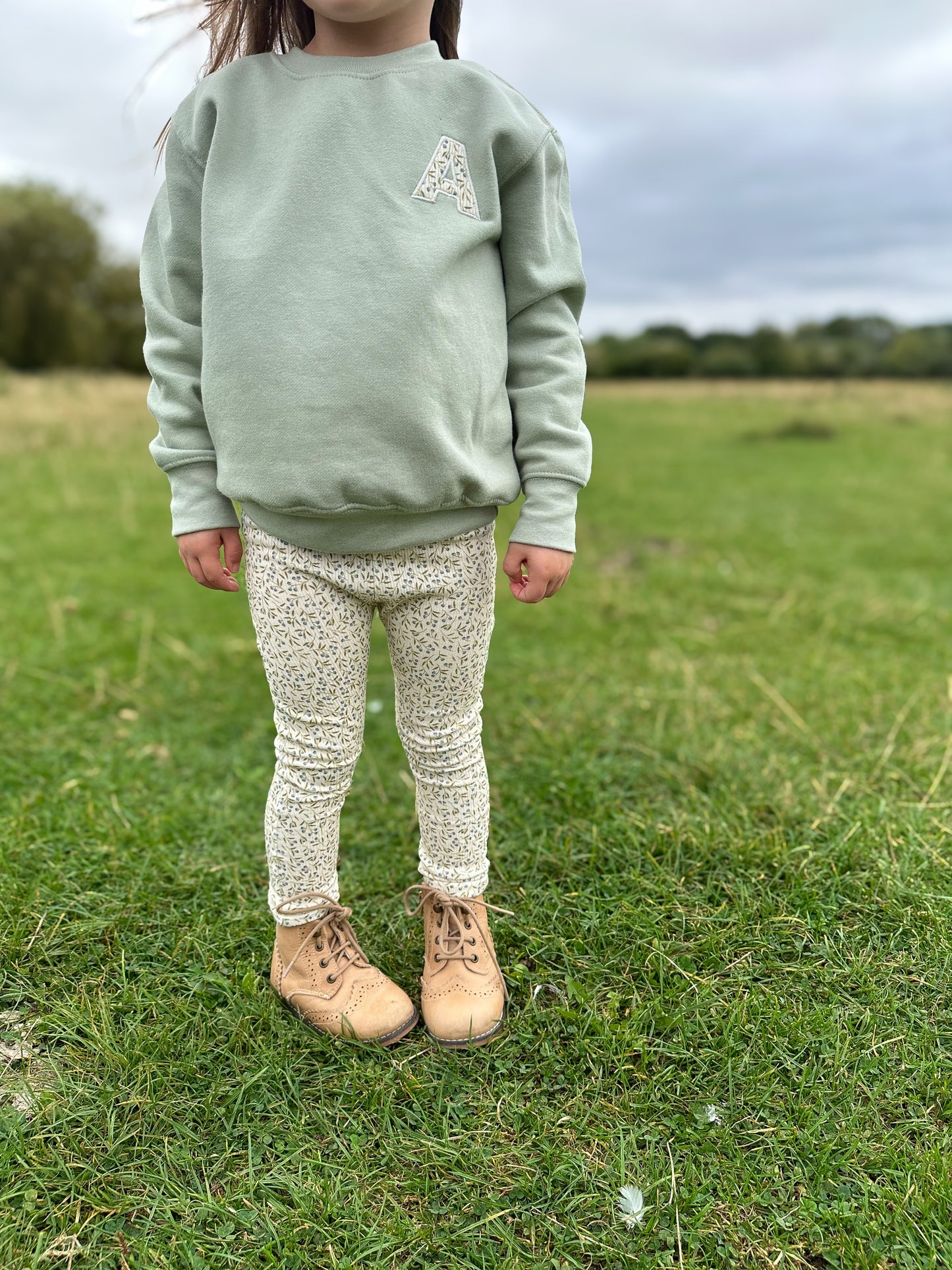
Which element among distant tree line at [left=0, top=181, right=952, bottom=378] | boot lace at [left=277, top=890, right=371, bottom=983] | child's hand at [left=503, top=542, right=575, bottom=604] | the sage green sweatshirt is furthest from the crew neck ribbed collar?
distant tree line at [left=0, top=181, right=952, bottom=378]

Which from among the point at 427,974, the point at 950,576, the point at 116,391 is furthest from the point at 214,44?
the point at 116,391

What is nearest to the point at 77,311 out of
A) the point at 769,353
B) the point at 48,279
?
the point at 48,279

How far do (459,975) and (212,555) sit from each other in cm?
91

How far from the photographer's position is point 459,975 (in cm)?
174

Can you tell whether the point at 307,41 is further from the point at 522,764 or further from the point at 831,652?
the point at 831,652

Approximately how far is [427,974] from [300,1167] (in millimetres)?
436

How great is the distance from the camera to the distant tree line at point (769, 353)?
29.0m

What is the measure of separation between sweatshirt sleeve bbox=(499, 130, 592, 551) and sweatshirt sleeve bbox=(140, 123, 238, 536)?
0.52 m

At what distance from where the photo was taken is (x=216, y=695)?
10.8 ft

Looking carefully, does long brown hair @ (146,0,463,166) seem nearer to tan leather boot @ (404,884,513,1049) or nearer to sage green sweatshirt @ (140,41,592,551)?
sage green sweatshirt @ (140,41,592,551)

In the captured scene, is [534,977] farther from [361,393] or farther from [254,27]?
[254,27]

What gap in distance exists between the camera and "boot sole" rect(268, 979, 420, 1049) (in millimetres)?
1676

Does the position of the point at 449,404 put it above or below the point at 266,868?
above

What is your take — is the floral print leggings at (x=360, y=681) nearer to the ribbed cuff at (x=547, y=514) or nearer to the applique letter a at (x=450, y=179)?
the ribbed cuff at (x=547, y=514)
